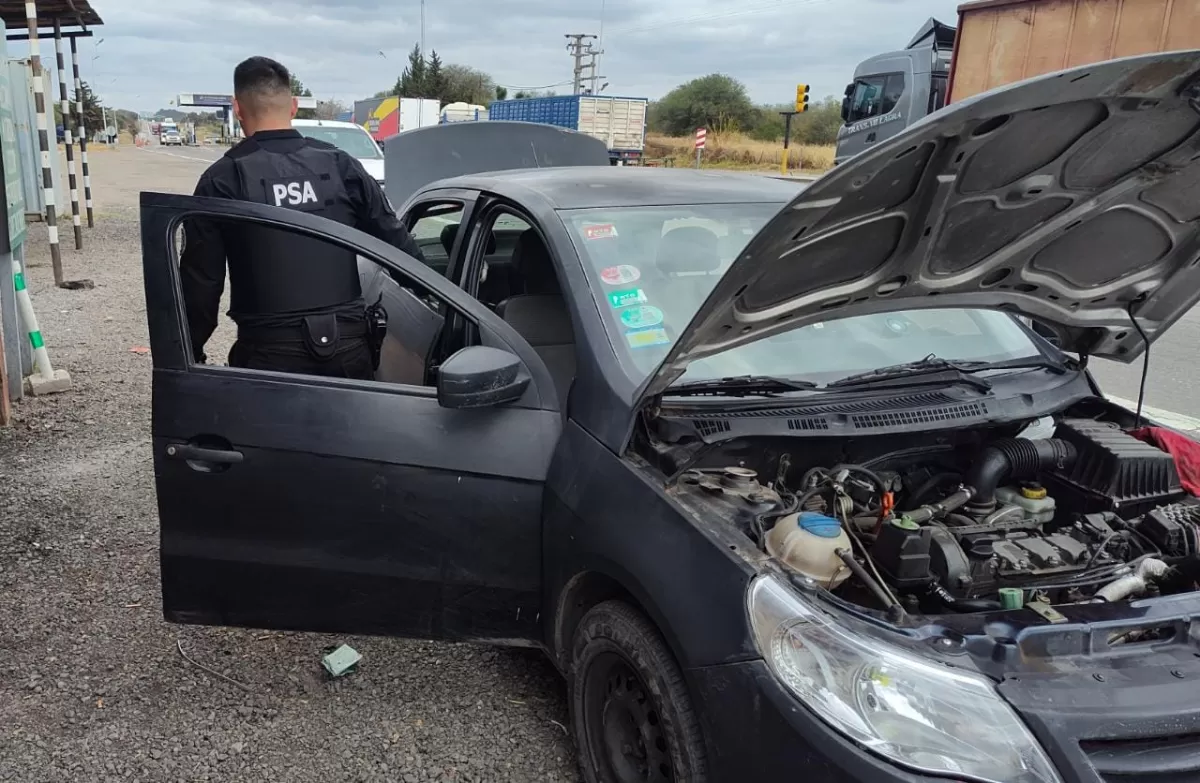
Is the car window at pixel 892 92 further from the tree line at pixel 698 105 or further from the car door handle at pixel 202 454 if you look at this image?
the tree line at pixel 698 105

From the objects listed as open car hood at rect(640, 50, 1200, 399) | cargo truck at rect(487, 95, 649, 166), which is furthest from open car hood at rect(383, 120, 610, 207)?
cargo truck at rect(487, 95, 649, 166)

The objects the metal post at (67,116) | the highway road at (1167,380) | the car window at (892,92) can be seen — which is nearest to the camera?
the highway road at (1167,380)

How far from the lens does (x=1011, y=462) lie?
8.11 feet

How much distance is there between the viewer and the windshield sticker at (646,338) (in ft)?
7.99

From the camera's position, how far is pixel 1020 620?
5.87ft

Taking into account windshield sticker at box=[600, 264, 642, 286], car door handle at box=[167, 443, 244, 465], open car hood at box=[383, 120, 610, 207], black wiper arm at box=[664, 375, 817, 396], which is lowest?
car door handle at box=[167, 443, 244, 465]

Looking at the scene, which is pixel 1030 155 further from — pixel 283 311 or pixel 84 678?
pixel 84 678

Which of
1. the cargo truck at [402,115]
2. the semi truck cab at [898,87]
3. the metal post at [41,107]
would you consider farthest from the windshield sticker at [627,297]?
the cargo truck at [402,115]

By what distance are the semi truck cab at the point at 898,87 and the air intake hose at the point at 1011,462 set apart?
591 inches

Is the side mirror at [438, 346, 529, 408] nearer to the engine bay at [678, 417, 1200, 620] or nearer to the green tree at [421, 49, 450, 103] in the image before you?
the engine bay at [678, 417, 1200, 620]

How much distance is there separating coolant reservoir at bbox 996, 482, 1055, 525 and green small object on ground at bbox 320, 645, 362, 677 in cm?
206

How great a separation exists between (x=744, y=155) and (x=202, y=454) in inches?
1485

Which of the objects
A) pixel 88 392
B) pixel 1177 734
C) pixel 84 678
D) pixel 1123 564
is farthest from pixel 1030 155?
pixel 88 392

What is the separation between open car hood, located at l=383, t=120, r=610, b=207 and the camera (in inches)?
274
